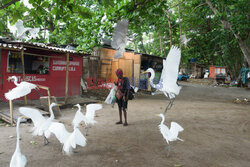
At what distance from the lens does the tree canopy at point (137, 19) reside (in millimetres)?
3277

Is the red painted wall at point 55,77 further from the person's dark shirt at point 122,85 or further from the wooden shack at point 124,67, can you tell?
the person's dark shirt at point 122,85

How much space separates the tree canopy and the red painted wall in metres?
1.09

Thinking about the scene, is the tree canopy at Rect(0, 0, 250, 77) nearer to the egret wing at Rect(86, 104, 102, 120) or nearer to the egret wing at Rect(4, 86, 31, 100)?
the egret wing at Rect(4, 86, 31, 100)

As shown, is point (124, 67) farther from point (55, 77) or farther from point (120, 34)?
point (120, 34)

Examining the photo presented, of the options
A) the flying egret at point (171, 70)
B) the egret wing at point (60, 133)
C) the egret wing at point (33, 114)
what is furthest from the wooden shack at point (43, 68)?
the flying egret at point (171, 70)

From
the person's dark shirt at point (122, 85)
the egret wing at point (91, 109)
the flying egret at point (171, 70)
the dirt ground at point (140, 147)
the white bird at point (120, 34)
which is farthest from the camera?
the person's dark shirt at point (122, 85)

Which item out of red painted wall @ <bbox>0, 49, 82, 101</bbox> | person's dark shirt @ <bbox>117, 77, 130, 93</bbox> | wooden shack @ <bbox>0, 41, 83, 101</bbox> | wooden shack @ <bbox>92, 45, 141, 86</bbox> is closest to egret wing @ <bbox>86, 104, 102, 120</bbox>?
person's dark shirt @ <bbox>117, 77, 130, 93</bbox>

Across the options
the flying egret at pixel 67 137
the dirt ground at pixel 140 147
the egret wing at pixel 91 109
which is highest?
the egret wing at pixel 91 109

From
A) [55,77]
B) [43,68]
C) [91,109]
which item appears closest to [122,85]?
[91,109]

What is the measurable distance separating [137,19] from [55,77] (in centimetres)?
595

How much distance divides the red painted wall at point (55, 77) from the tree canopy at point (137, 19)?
1.09 metres

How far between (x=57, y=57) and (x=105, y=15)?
547 centimetres

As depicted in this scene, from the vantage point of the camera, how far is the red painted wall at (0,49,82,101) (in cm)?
715

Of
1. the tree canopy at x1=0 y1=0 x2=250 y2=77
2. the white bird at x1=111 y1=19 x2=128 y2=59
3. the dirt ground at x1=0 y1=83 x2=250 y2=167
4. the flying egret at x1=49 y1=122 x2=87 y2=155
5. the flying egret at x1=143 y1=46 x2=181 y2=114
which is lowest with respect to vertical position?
the dirt ground at x1=0 y1=83 x2=250 y2=167
